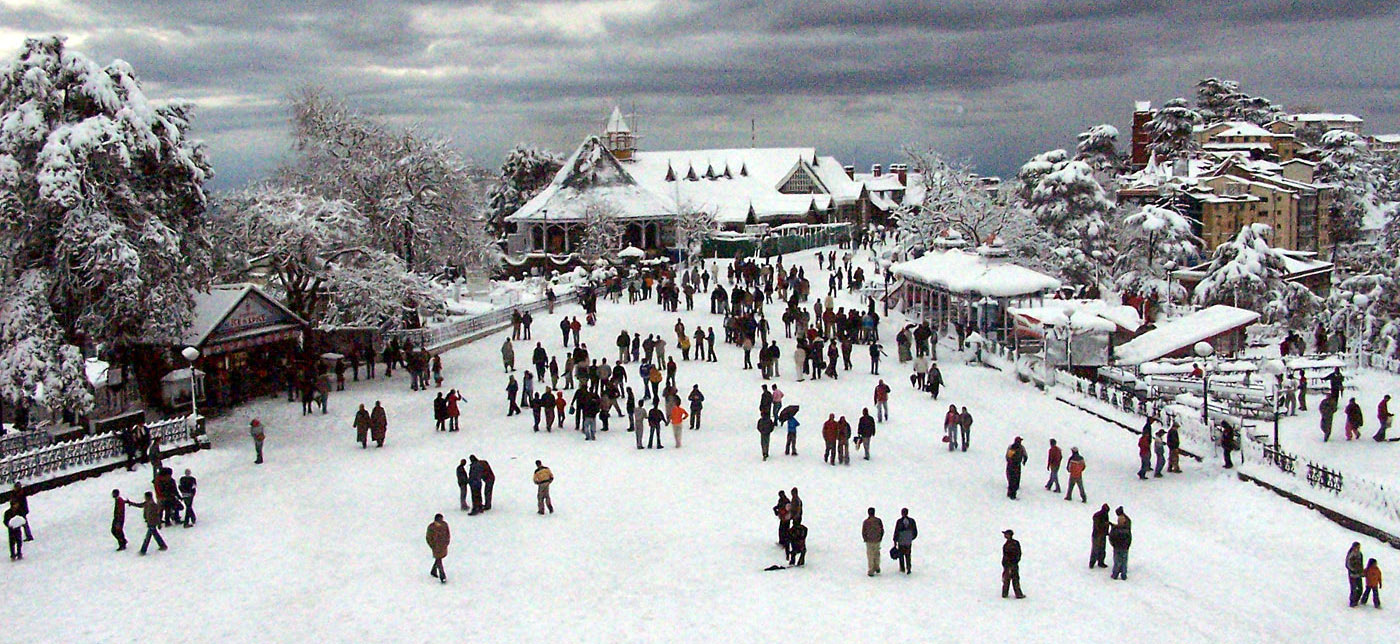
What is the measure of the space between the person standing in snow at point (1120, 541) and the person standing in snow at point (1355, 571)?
2468mm

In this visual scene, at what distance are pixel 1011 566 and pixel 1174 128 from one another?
82118 millimetres

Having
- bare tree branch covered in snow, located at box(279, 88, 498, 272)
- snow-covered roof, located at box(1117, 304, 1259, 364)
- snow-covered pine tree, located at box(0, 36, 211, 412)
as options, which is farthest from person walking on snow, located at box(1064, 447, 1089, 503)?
bare tree branch covered in snow, located at box(279, 88, 498, 272)

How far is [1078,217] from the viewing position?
156 feet

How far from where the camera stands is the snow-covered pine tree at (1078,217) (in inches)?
1828

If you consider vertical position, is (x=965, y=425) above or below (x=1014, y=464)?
above

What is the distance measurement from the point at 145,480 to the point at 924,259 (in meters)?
22.9

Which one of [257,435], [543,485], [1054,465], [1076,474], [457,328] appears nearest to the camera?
[543,485]

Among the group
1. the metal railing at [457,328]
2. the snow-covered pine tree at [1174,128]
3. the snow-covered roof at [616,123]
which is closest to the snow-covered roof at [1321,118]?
the snow-covered pine tree at [1174,128]

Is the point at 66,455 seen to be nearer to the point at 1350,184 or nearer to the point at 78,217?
the point at 78,217

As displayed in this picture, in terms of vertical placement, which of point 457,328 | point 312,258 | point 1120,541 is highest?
point 312,258

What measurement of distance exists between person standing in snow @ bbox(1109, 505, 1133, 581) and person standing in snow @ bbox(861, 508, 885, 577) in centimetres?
281

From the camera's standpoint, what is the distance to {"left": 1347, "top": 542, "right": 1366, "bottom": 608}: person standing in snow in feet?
44.4

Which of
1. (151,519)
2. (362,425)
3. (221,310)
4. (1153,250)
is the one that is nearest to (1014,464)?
(362,425)

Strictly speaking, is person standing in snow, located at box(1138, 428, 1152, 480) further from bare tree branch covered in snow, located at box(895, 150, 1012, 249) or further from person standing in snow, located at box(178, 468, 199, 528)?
bare tree branch covered in snow, located at box(895, 150, 1012, 249)
